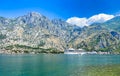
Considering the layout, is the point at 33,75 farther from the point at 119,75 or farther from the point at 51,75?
the point at 119,75

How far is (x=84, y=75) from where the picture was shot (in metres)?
98.6

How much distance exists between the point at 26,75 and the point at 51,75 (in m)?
11.2

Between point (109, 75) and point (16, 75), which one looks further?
point (16, 75)

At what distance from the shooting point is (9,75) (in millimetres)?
103625

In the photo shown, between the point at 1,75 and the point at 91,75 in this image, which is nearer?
the point at 91,75

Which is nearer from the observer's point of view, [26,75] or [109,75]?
[109,75]

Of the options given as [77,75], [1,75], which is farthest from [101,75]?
[1,75]

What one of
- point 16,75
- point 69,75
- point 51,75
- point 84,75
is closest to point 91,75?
point 84,75

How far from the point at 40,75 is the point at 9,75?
45.5 feet

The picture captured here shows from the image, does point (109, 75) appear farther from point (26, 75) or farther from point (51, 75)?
point (26, 75)

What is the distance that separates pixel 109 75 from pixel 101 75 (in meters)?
3.27

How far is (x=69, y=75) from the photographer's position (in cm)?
10031

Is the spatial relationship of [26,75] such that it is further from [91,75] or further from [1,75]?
[91,75]

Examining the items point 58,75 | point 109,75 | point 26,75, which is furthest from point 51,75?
point 109,75
